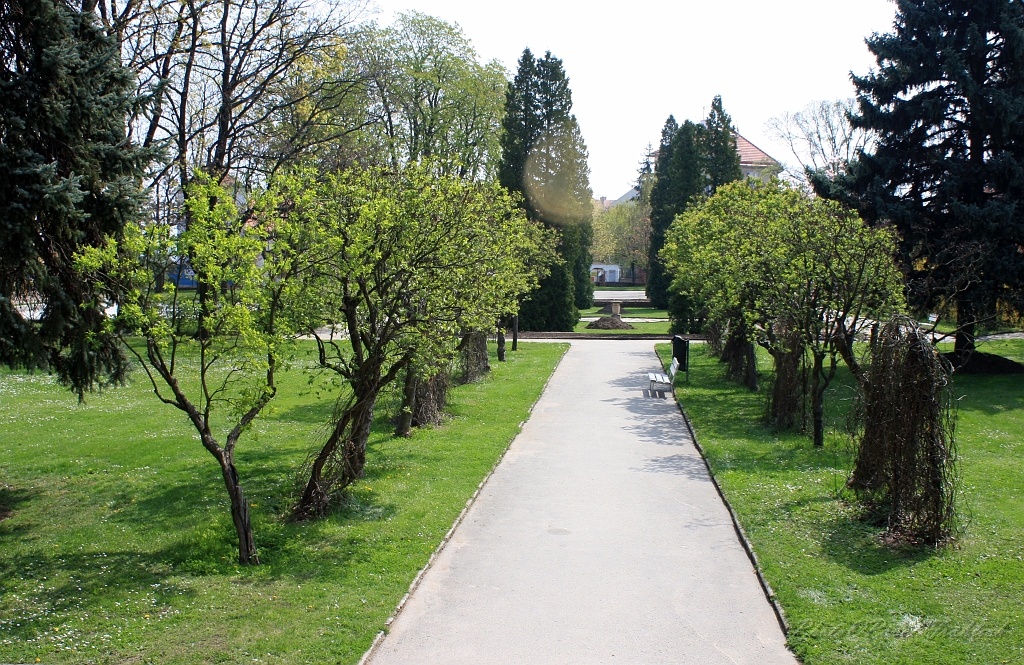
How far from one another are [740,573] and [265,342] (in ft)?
18.1

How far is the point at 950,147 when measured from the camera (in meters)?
24.9

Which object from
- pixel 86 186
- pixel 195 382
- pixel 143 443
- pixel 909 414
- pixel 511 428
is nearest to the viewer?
pixel 909 414

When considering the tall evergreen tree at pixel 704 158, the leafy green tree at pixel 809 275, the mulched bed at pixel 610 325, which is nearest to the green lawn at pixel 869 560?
the leafy green tree at pixel 809 275

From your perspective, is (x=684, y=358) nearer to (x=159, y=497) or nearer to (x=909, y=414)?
(x=909, y=414)

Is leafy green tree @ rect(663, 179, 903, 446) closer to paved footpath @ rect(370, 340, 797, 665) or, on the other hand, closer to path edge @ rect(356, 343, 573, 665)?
paved footpath @ rect(370, 340, 797, 665)

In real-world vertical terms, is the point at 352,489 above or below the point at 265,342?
below

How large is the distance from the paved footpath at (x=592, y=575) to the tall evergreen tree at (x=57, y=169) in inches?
193

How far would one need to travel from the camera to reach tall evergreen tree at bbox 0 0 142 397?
8922 millimetres

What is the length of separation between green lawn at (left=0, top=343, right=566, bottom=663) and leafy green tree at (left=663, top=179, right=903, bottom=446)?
221 inches

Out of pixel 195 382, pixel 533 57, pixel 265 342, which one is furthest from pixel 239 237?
pixel 533 57

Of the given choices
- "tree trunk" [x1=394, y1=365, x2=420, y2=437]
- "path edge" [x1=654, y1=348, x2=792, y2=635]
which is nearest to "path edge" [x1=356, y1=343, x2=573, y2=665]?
"tree trunk" [x1=394, y1=365, x2=420, y2=437]

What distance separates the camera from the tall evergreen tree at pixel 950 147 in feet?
74.4

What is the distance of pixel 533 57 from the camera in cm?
4138

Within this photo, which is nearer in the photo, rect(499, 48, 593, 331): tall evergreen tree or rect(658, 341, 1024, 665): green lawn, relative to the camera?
rect(658, 341, 1024, 665): green lawn
